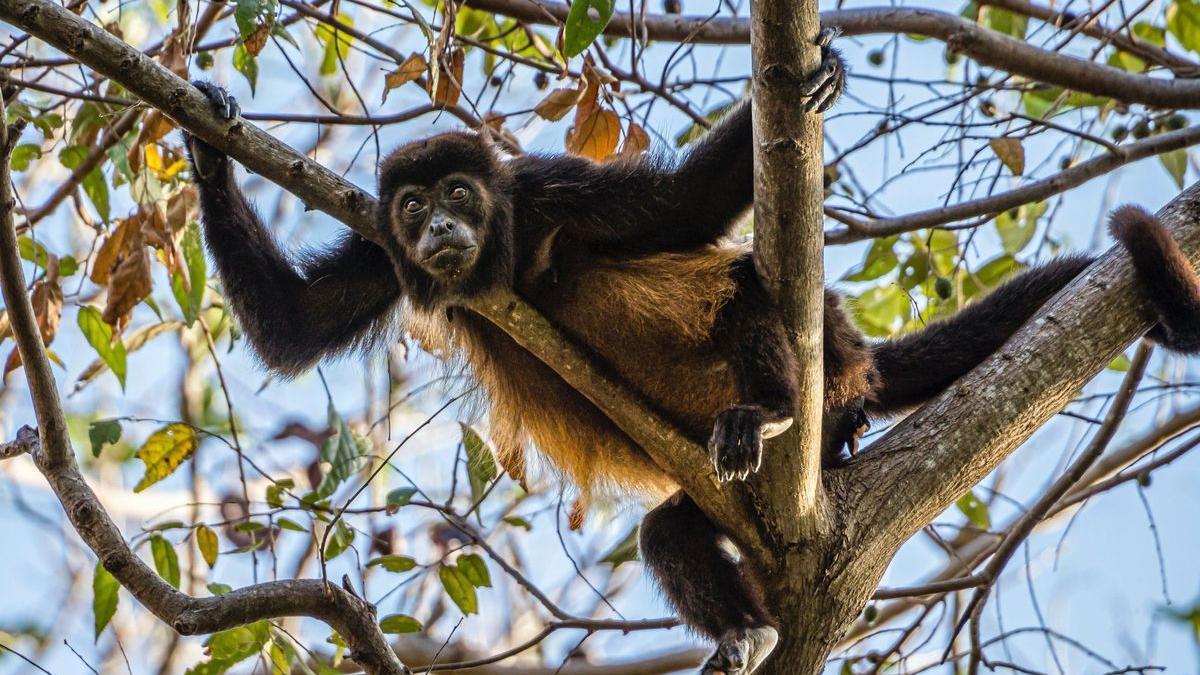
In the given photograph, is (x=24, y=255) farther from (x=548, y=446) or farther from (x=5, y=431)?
(x=5, y=431)

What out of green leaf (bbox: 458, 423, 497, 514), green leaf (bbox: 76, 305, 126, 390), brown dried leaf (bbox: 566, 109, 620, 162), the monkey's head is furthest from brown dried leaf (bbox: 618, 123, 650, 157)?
green leaf (bbox: 76, 305, 126, 390)

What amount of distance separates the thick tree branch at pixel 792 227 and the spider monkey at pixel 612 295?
34 cm

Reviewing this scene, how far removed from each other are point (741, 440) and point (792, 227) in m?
0.69

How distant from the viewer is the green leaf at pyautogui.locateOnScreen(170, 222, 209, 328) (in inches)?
193

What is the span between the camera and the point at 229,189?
15.0 feet

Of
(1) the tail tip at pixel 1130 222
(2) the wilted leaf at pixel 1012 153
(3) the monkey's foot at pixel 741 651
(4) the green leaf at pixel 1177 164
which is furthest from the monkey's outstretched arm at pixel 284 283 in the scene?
(4) the green leaf at pixel 1177 164

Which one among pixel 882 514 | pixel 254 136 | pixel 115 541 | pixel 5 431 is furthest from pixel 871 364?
pixel 5 431

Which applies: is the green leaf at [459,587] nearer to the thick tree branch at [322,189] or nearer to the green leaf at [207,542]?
the green leaf at [207,542]

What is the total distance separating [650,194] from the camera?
15.0ft

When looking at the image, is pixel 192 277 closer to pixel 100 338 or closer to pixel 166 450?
pixel 100 338

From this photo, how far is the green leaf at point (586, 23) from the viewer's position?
11.6ft

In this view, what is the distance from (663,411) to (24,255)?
291cm

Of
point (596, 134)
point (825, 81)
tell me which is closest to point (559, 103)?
point (596, 134)

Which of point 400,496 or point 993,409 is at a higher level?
point 400,496
